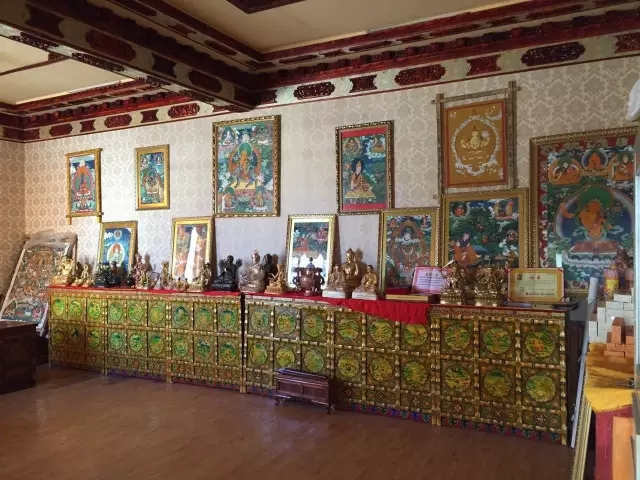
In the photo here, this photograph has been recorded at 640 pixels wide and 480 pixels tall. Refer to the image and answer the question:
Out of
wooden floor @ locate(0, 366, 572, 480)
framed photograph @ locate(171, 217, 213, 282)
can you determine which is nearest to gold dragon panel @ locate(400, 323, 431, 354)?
wooden floor @ locate(0, 366, 572, 480)

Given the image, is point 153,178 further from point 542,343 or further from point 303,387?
point 542,343

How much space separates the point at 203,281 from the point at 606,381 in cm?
537

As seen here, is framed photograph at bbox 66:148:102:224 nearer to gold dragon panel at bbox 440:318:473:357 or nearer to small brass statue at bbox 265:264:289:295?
small brass statue at bbox 265:264:289:295

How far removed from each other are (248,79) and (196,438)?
4.66m

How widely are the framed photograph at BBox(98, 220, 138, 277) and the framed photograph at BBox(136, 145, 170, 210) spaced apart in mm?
428

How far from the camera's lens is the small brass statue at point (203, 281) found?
7191mm

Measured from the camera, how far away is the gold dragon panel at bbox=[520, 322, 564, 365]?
498 cm

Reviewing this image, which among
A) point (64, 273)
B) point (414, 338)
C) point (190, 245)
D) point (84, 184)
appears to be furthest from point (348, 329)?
point (84, 184)

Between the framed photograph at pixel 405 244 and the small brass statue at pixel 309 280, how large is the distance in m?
0.80

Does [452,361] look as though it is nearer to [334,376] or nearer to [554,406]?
[554,406]

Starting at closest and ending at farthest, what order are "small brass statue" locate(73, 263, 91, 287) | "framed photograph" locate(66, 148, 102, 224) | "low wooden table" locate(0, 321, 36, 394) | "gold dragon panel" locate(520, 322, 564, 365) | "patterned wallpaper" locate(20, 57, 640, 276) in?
"gold dragon panel" locate(520, 322, 564, 365) → "patterned wallpaper" locate(20, 57, 640, 276) → "low wooden table" locate(0, 321, 36, 394) → "small brass statue" locate(73, 263, 91, 287) → "framed photograph" locate(66, 148, 102, 224)

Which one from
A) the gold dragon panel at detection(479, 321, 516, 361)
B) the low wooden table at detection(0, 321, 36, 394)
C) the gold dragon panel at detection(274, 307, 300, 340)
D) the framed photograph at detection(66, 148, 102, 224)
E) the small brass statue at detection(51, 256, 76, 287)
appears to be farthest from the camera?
the framed photograph at detection(66, 148, 102, 224)

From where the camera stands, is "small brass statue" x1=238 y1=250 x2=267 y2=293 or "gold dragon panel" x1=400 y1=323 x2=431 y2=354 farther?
"small brass statue" x1=238 y1=250 x2=267 y2=293

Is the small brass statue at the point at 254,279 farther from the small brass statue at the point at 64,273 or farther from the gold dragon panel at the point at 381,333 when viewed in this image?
the small brass statue at the point at 64,273
